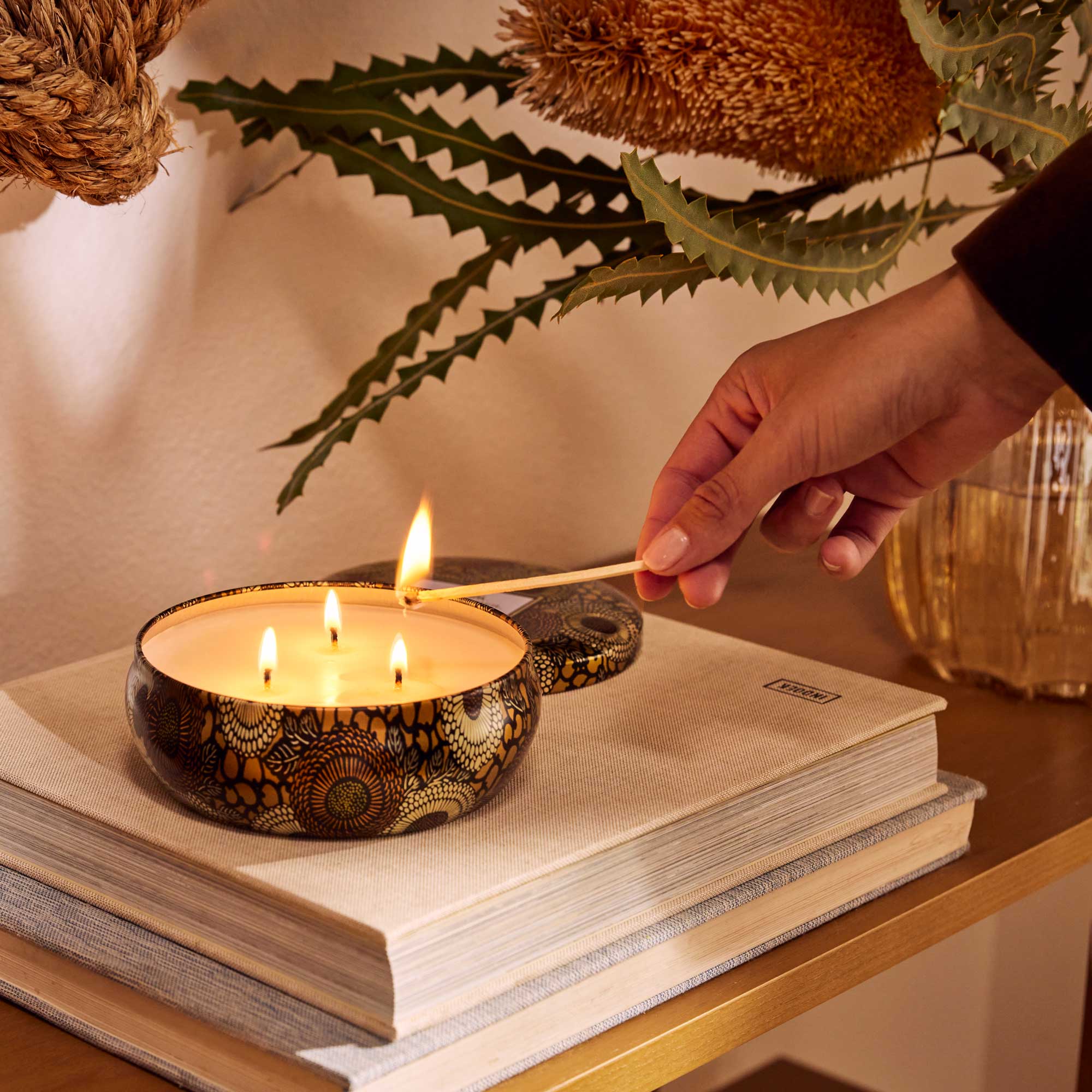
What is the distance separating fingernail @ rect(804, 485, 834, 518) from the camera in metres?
0.57

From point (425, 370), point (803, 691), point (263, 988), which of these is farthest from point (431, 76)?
point (263, 988)

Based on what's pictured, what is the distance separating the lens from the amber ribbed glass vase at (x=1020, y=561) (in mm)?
650

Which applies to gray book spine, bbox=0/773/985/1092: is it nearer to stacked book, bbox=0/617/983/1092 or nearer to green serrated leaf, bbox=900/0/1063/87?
stacked book, bbox=0/617/983/1092

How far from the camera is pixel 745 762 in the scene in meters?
0.44

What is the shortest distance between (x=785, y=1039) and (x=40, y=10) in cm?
101

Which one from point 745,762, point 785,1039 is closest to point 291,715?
point 745,762

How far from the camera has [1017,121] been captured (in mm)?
573

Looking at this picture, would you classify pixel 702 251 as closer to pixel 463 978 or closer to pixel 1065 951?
pixel 463 978

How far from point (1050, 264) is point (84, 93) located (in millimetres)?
321

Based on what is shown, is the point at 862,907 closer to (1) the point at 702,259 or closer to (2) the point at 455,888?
(2) the point at 455,888

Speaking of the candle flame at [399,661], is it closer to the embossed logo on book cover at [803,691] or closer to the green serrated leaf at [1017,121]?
the embossed logo on book cover at [803,691]

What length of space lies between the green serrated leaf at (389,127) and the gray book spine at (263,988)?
1.21ft

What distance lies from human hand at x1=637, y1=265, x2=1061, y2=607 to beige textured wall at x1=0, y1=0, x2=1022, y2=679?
24cm

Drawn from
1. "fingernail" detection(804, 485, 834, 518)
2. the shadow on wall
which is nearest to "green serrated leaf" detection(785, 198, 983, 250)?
"fingernail" detection(804, 485, 834, 518)
